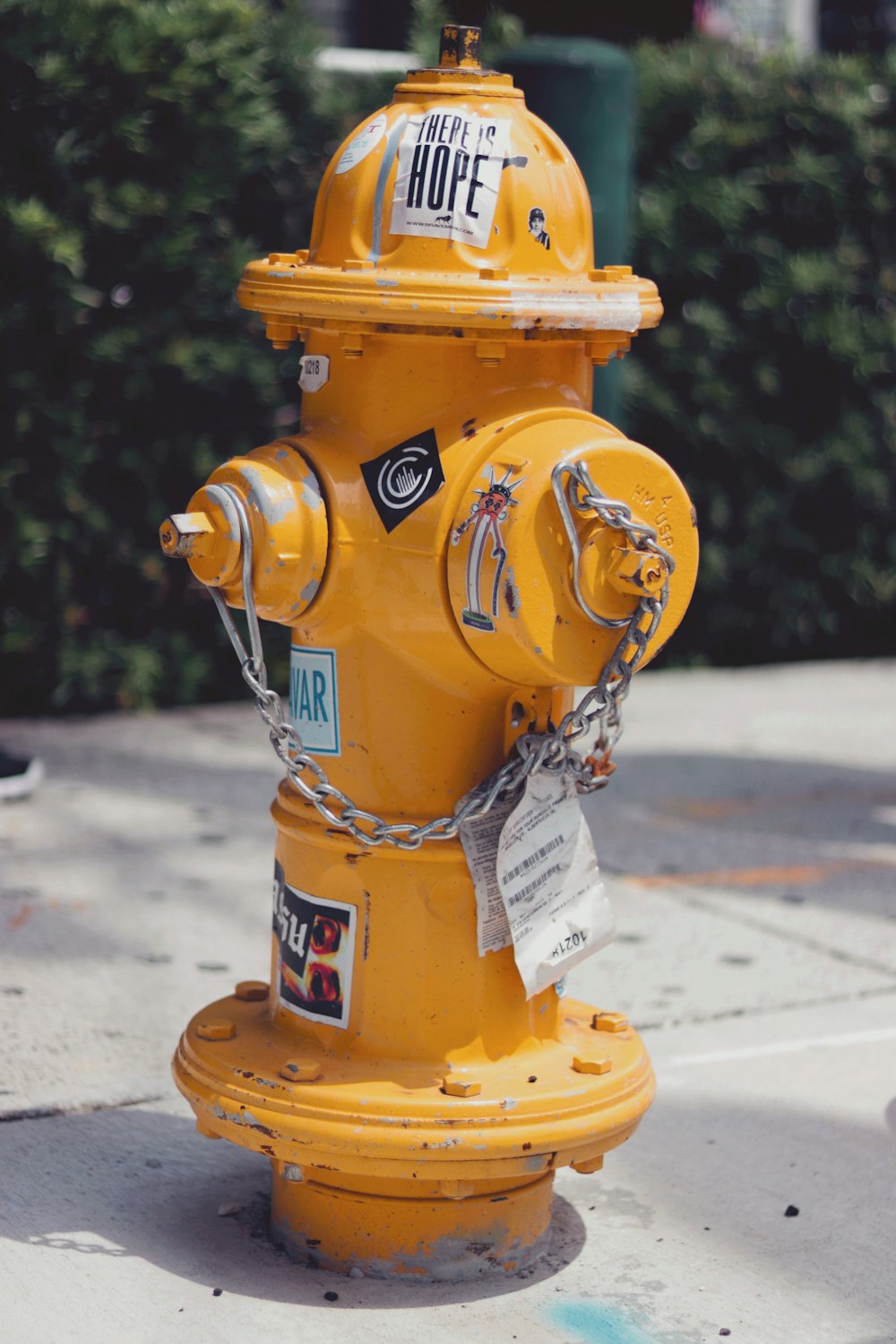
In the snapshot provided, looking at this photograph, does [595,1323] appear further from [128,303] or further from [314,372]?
[128,303]

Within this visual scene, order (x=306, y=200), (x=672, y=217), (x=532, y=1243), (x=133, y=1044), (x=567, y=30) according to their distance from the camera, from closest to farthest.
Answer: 1. (x=532, y=1243)
2. (x=133, y=1044)
3. (x=306, y=200)
4. (x=672, y=217)
5. (x=567, y=30)

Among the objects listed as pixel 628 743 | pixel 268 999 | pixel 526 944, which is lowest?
pixel 628 743

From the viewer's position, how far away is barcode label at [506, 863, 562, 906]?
2623mm

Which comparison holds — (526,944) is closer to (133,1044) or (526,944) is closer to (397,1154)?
(397,1154)

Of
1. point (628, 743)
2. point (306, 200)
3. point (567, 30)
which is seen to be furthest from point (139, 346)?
point (567, 30)

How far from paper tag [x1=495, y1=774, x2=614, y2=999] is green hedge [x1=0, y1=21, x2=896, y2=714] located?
3.52 metres

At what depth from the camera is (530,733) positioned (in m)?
2.73

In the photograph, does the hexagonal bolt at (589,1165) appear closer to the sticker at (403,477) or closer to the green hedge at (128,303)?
the sticker at (403,477)

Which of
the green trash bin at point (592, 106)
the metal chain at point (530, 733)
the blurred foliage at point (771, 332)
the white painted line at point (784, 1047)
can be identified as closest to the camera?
the metal chain at point (530, 733)

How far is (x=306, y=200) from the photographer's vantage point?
21.1ft

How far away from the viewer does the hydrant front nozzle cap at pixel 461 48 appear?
269cm

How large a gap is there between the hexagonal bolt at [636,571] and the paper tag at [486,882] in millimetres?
397

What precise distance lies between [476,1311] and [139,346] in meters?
4.03

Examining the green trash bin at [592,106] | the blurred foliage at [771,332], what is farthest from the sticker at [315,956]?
the blurred foliage at [771,332]
